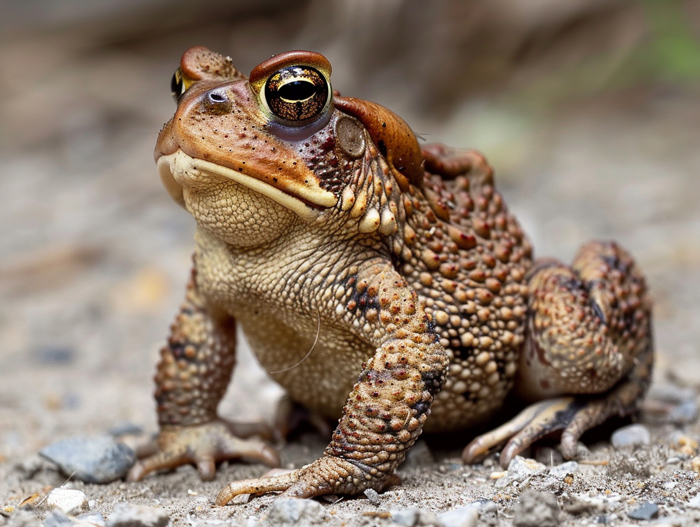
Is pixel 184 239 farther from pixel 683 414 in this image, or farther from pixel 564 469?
pixel 564 469

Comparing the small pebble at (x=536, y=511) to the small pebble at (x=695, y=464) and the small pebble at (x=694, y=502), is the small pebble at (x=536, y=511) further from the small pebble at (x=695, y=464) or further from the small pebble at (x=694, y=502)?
the small pebble at (x=695, y=464)

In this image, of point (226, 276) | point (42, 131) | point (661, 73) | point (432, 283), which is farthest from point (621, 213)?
point (42, 131)

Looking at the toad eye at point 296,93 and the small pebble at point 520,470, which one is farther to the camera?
the small pebble at point 520,470

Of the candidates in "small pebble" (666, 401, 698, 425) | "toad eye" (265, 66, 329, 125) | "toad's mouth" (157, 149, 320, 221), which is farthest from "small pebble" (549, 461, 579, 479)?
"toad eye" (265, 66, 329, 125)

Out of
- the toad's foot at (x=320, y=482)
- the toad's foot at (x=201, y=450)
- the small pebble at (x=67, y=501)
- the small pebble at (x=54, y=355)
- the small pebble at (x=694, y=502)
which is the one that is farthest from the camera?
the small pebble at (x=54, y=355)

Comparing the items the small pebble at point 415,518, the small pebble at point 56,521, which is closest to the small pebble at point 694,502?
the small pebble at point 415,518

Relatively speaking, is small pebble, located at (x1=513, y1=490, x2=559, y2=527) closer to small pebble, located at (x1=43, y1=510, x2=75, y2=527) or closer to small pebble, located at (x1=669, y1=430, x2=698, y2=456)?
small pebble, located at (x1=669, y1=430, x2=698, y2=456)

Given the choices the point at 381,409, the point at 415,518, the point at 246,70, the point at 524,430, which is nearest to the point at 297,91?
the point at 381,409
